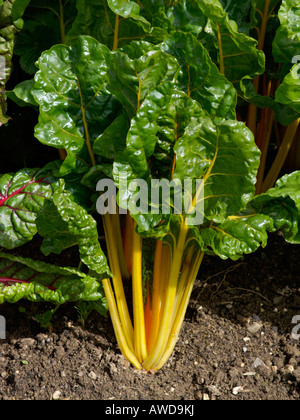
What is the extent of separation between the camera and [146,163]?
1.70 meters

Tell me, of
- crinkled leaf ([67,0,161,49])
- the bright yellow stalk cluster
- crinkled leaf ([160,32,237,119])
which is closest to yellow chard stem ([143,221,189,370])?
the bright yellow stalk cluster

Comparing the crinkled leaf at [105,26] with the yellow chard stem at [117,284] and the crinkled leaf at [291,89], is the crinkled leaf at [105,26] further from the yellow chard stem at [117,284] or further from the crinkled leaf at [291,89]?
the yellow chard stem at [117,284]

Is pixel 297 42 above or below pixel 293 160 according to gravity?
above

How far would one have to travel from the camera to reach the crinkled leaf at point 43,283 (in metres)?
1.84

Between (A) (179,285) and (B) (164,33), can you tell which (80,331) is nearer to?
(A) (179,285)

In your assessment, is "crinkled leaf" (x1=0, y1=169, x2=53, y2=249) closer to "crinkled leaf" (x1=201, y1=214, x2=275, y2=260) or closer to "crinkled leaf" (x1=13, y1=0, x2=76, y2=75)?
"crinkled leaf" (x1=13, y1=0, x2=76, y2=75)

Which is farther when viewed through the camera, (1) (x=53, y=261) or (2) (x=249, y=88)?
(1) (x=53, y=261)

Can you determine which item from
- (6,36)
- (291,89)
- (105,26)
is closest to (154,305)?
(291,89)

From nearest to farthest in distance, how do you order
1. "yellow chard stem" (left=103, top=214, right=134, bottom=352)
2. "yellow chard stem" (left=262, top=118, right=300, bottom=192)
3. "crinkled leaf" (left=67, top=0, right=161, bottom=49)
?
"crinkled leaf" (left=67, top=0, right=161, bottom=49) → "yellow chard stem" (left=103, top=214, right=134, bottom=352) → "yellow chard stem" (left=262, top=118, right=300, bottom=192)

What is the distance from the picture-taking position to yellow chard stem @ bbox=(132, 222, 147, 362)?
1.84 m

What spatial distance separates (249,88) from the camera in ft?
6.49

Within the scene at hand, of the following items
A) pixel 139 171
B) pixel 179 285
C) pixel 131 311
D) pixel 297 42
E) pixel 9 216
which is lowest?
pixel 131 311

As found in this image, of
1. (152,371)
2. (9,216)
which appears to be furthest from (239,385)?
(9,216)

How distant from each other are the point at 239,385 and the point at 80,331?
59 centimetres
